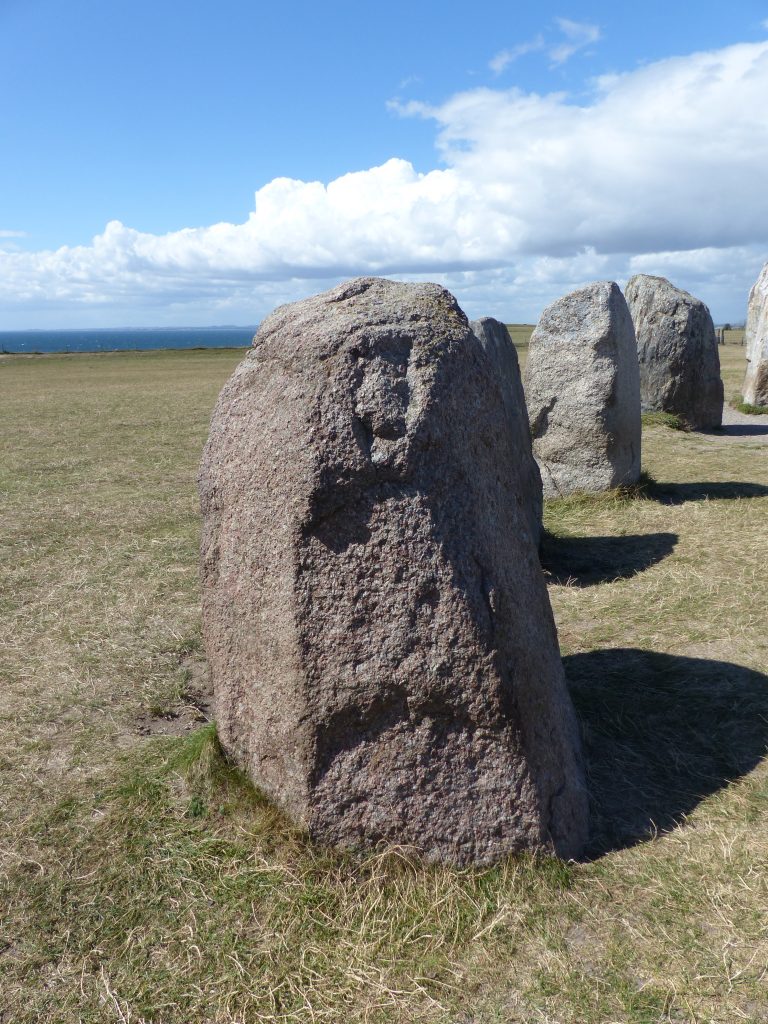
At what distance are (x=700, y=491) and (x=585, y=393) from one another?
1.86m

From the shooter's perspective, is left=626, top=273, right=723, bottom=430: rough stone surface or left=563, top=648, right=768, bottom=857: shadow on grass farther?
left=626, top=273, right=723, bottom=430: rough stone surface

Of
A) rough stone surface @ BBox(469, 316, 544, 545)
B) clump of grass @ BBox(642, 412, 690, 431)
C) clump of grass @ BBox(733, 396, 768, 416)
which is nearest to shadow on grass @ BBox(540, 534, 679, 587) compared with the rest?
rough stone surface @ BBox(469, 316, 544, 545)

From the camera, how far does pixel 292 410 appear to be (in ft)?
10.5

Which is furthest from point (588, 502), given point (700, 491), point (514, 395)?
point (514, 395)

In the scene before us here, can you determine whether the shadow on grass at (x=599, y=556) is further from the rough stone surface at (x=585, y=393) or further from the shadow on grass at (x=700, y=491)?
the shadow on grass at (x=700, y=491)

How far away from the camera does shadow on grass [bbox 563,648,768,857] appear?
365 cm

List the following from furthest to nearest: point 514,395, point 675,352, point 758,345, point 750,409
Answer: point 750,409 < point 758,345 < point 675,352 < point 514,395

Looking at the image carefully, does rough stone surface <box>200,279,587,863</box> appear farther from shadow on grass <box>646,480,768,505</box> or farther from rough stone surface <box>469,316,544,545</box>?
shadow on grass <box>646,480,768,505</box>

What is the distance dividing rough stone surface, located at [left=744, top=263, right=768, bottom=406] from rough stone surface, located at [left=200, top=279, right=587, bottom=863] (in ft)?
45.4

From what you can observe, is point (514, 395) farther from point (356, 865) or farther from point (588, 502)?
point (356, 865)

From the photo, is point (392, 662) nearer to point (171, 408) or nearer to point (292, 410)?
point (292, 410)

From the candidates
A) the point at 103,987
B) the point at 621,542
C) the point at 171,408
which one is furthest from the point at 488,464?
the point at 171,408

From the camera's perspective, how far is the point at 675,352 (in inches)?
521

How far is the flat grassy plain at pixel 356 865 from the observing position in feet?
9.02
